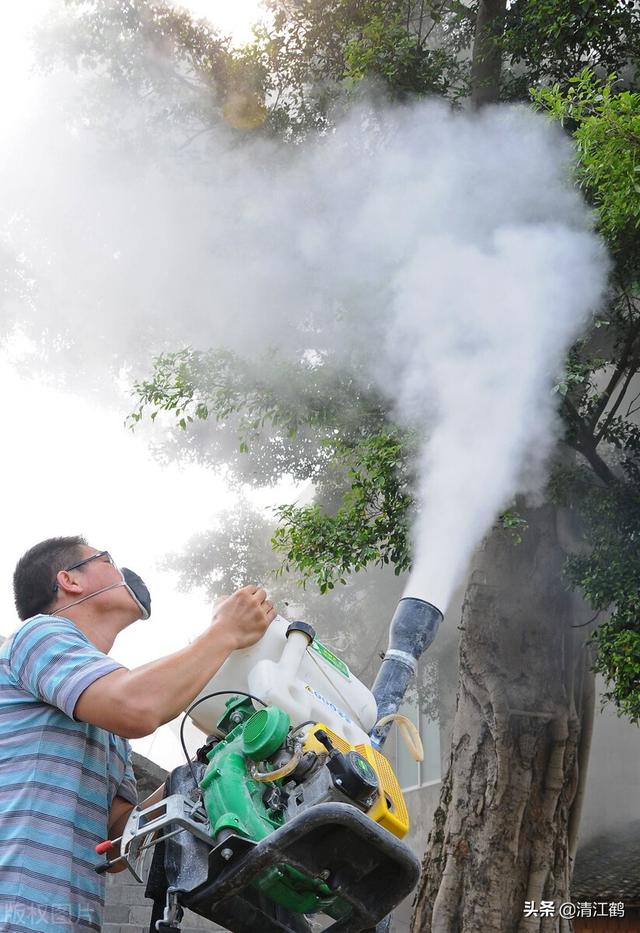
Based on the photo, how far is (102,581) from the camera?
6.98ft

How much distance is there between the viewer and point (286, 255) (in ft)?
26.6

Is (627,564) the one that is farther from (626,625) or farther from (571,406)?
(571,406)

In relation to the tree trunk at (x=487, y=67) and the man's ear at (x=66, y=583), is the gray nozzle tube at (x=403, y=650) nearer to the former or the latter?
the man's ear at (x=66, y=583)

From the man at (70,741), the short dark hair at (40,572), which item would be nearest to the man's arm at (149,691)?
the man at (70,741)

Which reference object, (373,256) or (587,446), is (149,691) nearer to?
(587,446)

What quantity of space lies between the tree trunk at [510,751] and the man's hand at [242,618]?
16.1 ft

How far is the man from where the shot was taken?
1.62 metres

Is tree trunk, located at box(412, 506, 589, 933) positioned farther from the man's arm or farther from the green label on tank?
the man's arm

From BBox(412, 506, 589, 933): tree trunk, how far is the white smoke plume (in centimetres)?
93

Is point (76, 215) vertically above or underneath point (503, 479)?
above

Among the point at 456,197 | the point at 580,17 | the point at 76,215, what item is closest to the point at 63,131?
the point at 76,215

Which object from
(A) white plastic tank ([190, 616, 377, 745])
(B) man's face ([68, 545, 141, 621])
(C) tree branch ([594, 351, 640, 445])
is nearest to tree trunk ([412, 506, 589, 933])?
(C) tree branch ([594, 351, 640, 445])

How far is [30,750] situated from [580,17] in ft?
21.2

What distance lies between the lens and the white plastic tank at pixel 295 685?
80.1 inches
